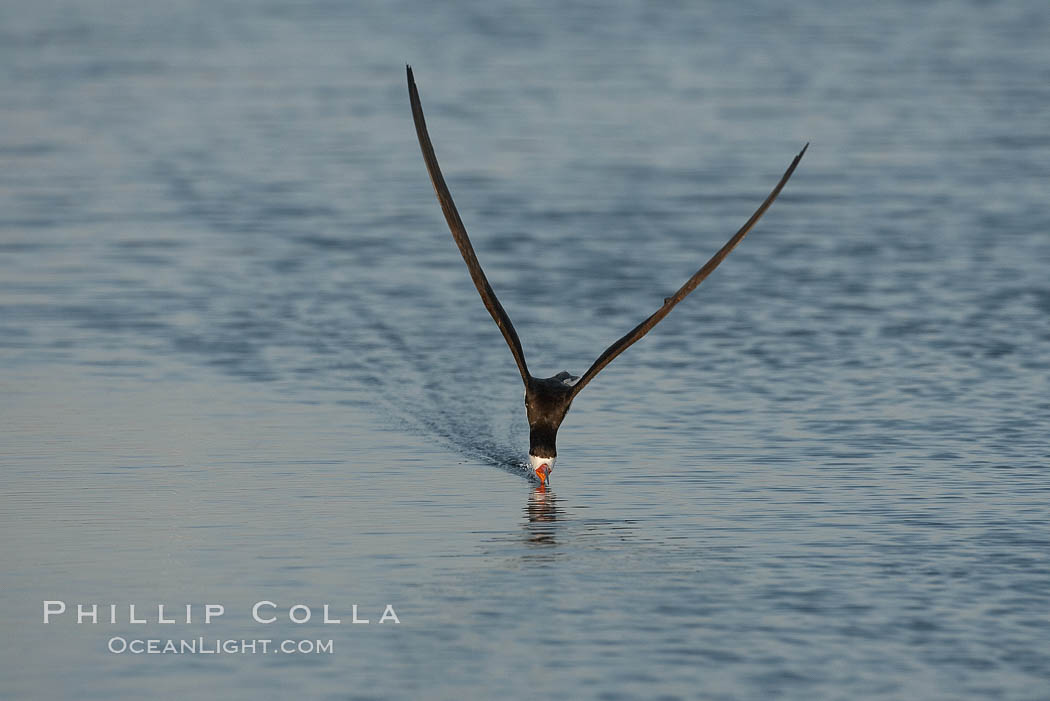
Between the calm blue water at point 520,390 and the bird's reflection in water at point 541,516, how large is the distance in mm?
48

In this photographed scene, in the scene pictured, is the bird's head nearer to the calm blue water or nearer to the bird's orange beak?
the bird's orange beak

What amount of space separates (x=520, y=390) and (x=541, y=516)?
361 cm

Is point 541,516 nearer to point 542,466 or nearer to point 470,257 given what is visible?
point 542,466

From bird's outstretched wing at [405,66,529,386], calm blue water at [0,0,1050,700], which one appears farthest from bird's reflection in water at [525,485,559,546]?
bird's outstretched wing at [405,66,529,386]

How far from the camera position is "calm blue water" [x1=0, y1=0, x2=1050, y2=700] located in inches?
380

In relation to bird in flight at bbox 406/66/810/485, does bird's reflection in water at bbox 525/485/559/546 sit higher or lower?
lower

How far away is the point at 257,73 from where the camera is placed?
1433 inches

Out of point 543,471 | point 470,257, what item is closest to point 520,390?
point 470,257

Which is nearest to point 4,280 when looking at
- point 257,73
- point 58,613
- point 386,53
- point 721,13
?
point 58,613

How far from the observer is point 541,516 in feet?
39.3

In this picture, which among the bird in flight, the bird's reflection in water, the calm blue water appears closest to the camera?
the calm blue water

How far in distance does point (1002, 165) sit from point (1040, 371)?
35.2ft

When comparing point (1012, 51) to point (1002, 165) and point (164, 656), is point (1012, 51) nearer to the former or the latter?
point (1002, 165)

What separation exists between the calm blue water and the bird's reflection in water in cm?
5
